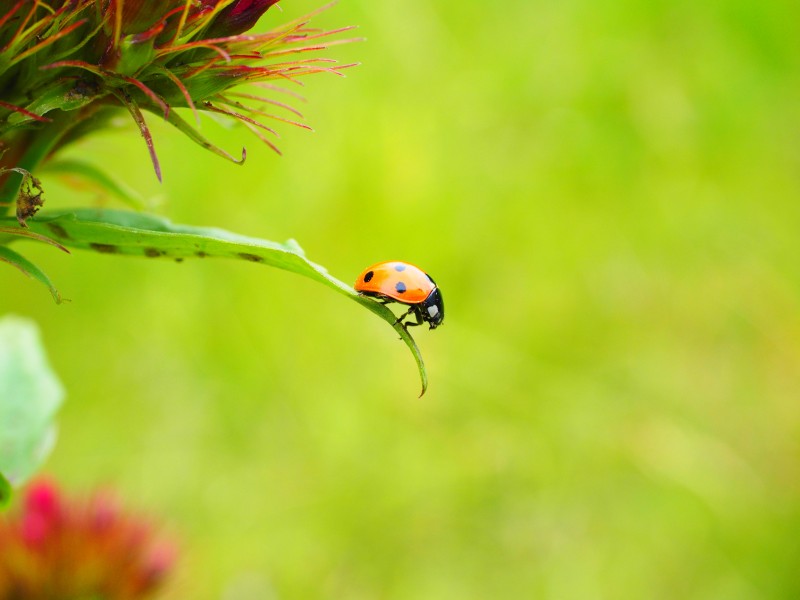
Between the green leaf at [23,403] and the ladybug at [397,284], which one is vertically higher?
the ladybug at [397,284]

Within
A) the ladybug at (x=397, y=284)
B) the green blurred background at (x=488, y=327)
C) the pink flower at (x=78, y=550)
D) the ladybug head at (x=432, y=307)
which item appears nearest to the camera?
the ladybug at (x=397, y=284)

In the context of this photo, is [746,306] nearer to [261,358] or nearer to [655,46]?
[655,46]

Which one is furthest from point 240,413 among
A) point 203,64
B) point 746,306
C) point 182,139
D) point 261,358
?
point 203,64

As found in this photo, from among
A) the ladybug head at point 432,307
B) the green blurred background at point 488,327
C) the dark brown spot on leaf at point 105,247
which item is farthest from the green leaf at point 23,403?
the green blurred background at point 488,327

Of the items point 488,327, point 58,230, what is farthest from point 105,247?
point 488,327

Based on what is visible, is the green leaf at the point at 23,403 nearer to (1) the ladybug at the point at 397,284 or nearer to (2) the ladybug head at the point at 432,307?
(1) the ladybug at the point at 397,284

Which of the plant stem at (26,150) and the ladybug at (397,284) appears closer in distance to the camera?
the plant stem at (26,150)
